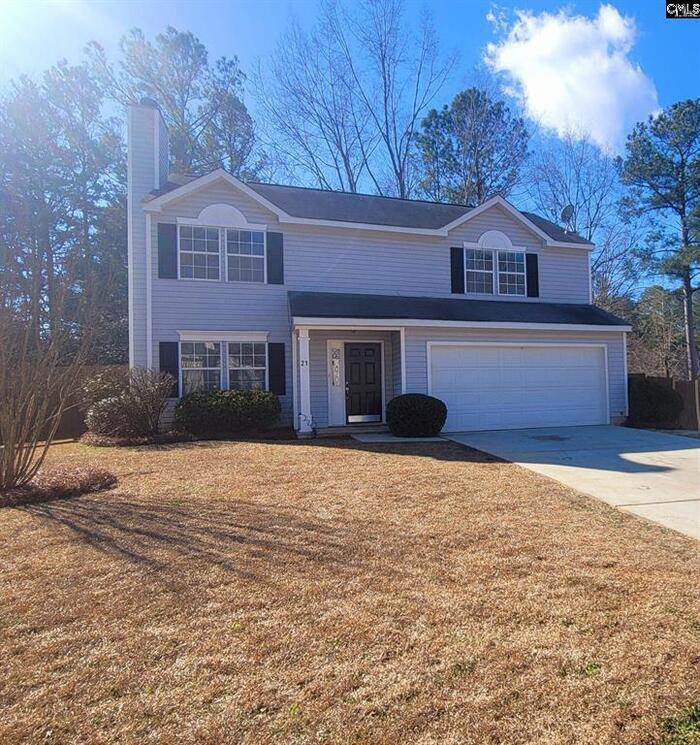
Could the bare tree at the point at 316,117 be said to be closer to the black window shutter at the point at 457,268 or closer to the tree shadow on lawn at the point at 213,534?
the black window shutter at the point at 457,268

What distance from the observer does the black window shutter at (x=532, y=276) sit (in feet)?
49.4

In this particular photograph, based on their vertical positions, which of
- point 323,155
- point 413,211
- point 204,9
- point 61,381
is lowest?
point 61,381

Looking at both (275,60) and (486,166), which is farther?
(486,166)

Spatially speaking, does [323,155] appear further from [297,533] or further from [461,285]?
[297,533]

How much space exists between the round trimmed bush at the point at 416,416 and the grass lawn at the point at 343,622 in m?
5.31

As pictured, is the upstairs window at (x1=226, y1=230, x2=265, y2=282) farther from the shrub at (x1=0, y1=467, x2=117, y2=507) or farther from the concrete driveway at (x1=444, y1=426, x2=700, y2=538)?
the shrub at (x1=0, y1=467, x2=117, y2=507)

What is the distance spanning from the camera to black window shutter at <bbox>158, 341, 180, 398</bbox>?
11.9 m

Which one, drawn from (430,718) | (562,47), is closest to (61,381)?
(430,718)

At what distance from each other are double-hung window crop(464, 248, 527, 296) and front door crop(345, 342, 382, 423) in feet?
12.1

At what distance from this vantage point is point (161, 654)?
8.87 ft

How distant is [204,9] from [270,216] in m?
5.84

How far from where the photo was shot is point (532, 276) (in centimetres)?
1510

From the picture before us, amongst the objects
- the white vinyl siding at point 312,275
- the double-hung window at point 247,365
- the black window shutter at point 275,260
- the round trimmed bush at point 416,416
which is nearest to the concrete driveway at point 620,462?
the round trimmed bush at point 416,416

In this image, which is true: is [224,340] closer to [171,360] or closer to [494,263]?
[171,360]
